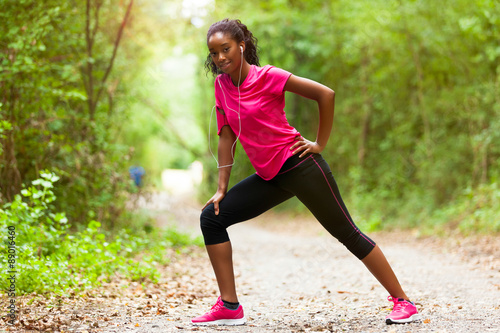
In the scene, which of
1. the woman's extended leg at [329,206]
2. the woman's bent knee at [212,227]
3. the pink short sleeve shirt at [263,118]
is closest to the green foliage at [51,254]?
the woman's bent knee at [212,227]

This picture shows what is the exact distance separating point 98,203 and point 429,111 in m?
8.75

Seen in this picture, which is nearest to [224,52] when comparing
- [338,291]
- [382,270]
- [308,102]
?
[382,270]

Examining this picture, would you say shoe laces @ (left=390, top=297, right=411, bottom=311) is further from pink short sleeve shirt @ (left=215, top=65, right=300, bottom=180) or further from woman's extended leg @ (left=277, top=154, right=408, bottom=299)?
pink short sleeve shirt @ (left=215, top=65, right=300, bottom=180)

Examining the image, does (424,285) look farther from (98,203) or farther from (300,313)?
(98,203)

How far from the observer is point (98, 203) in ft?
24.2

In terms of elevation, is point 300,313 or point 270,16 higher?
point 270,16

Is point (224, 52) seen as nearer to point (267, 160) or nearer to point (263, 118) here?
point (263, 118)

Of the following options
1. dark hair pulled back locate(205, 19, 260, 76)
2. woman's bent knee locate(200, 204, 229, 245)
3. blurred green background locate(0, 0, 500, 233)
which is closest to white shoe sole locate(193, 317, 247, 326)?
woman's bent knee locate(200, 204, 229, 245)

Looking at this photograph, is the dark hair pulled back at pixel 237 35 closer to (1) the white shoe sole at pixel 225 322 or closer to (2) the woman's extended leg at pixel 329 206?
(2) the woman's extended leg at pixel 329 206

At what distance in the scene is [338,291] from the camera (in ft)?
16.8

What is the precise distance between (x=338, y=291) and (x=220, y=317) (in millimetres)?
1982

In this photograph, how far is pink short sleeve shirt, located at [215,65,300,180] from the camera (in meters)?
3.23

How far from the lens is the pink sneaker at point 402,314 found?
3.27 meters

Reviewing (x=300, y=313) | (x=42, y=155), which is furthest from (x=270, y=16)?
(x=300, y=313)
